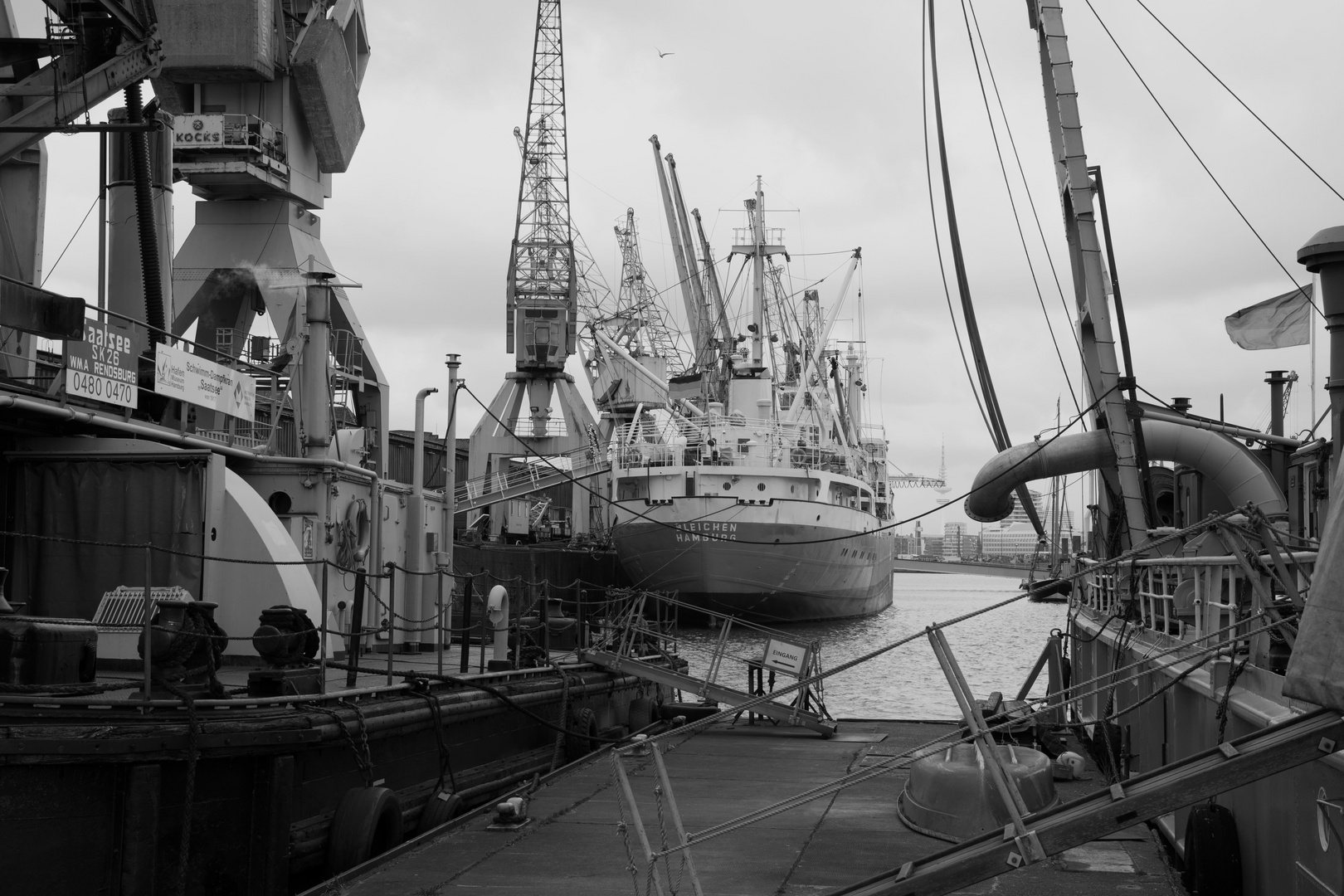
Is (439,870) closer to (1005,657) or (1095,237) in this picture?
(1095,237)

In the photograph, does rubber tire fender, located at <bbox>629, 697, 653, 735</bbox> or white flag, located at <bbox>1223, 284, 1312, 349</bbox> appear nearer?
white flag, located at <bbox>1223, 284, 1312, 349</bbox>

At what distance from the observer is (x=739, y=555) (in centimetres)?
4622

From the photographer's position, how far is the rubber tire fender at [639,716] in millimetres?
18406

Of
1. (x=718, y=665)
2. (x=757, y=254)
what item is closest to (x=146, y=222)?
(x=718, y=665)

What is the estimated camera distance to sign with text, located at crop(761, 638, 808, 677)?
18.6 m

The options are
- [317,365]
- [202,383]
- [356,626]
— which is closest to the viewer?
[356,626]

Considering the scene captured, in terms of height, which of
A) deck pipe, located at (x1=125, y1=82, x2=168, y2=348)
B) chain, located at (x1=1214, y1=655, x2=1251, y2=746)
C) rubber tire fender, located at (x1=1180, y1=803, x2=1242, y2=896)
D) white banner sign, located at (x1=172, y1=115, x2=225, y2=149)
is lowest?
rubber tire fender, located at (x1=1180, y1=803, x2=1242, y2=896)

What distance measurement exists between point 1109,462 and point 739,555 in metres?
31.5

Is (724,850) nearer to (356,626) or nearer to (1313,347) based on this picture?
(356,626)

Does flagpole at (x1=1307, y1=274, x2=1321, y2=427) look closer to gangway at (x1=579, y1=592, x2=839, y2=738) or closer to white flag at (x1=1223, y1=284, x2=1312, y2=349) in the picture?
white flag at (x1=1223, y1=284, x2=1312, y2=349)

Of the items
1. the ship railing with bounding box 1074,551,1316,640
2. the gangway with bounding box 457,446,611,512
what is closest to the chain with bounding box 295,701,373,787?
the ship railing with bounding box 1074,551,1316,640

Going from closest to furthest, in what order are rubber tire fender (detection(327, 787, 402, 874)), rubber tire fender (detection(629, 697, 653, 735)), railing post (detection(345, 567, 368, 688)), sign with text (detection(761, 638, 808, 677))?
rubber tire fender (detection(327, 787, 402, 874)) → railing post (detection(345, 567, 368, 688)) → rubber tire fender (detection(629, 697, 653, 735)) → sign with text (detection(761, 638, 808, 677))

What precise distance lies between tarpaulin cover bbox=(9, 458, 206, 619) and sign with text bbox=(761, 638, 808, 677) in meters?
9.49

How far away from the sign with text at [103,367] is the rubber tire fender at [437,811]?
17.3ft
